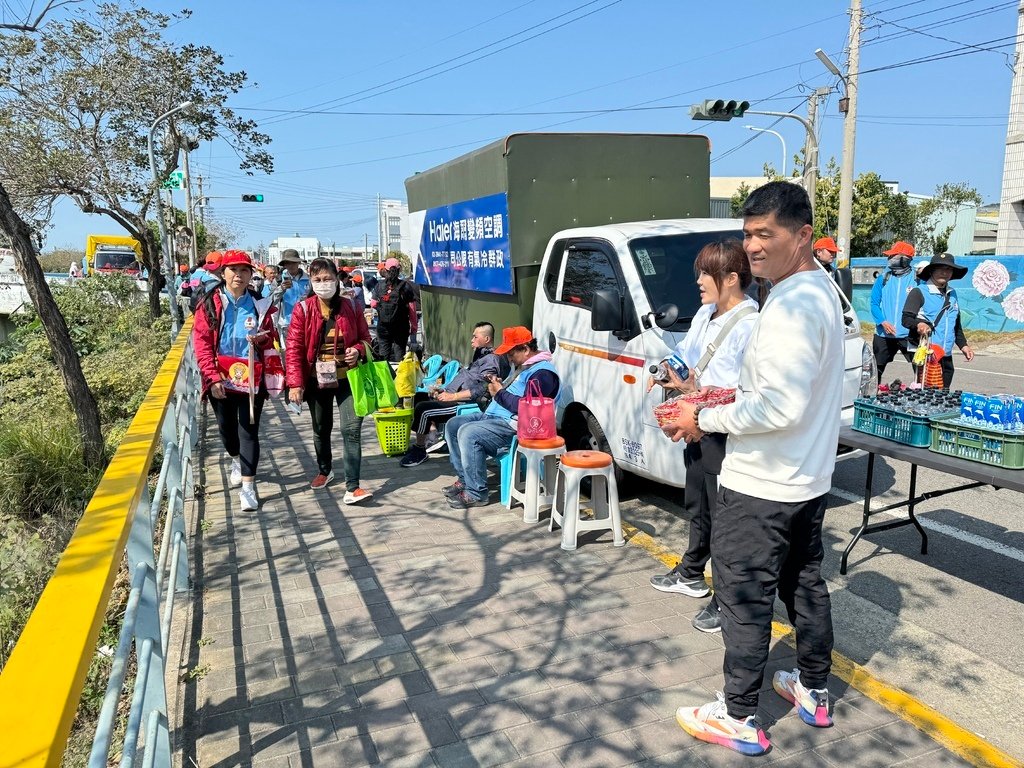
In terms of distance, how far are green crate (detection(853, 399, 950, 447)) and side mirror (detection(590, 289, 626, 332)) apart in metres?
1.64

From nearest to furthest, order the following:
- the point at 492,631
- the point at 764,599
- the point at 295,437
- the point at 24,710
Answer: the point at 24,710 → the point at 764,599 → the point at 492,631 → the point at 295,437

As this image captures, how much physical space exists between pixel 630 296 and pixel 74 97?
16199 millimetres

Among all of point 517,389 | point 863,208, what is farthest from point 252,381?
point 863,208

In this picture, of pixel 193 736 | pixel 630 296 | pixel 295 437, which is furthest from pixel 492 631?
pixel 295 437

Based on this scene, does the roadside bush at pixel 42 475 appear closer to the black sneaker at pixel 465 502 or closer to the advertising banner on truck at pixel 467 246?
the black sneaker at pixel 465 502

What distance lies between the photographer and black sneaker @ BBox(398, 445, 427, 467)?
7062 mm

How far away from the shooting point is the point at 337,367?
5.98 metres

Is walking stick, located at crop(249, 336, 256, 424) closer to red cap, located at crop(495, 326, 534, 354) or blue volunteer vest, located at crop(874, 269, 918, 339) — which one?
red cap, located at crop(495, 326, 534, 354)

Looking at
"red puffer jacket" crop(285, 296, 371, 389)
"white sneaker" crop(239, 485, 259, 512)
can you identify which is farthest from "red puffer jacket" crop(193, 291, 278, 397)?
"white sneaker" crop(239, 485, 259, 512)

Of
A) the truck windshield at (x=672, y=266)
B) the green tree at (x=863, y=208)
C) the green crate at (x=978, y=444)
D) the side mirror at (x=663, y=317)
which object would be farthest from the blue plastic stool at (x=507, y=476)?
the green tree at (x=863, y=208)

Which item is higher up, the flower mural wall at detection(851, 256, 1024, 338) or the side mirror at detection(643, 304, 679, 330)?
the side mirror at detection(643, 304, 679, 330)

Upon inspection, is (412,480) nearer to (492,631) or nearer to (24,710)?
(492,631)

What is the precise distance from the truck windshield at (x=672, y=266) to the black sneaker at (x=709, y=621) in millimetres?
2017

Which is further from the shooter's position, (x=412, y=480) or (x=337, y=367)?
(x=412, y=480)
